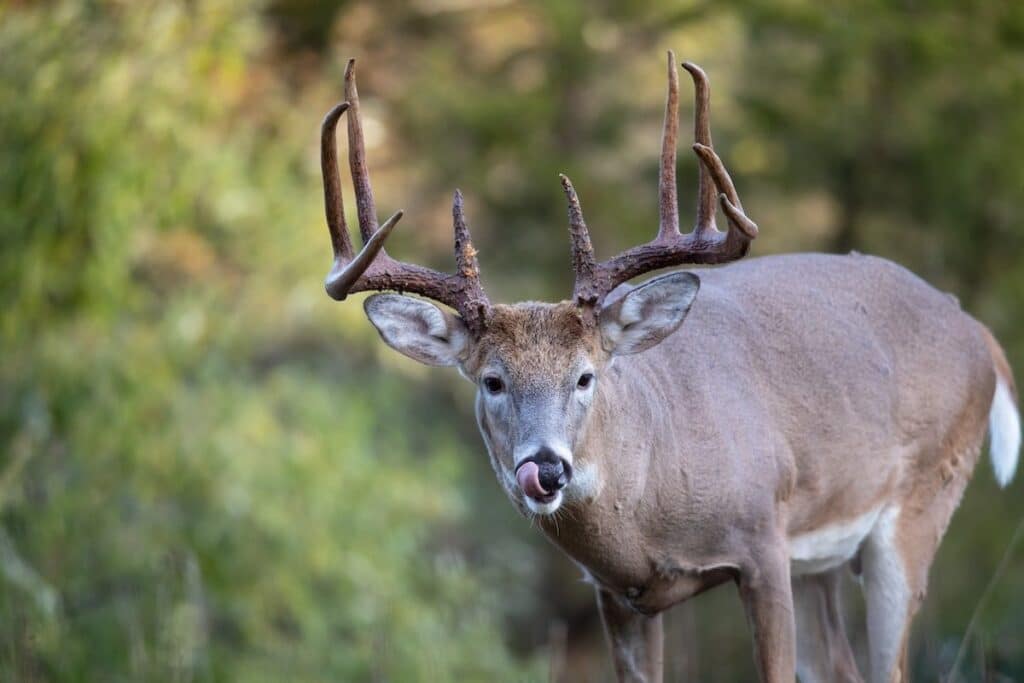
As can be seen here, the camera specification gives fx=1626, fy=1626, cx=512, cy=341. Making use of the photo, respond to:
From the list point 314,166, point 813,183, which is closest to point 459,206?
point 314,166

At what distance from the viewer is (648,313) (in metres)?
5.37

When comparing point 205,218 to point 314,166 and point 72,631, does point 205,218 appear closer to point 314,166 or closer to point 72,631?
point 314,166

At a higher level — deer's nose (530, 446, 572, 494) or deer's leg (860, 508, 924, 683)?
deer's nose (530, 446, 572, 494)

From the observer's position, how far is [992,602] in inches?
479

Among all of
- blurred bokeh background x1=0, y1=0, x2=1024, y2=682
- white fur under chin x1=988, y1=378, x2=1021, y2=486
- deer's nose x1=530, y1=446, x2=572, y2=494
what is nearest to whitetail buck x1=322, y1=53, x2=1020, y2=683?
deer's nose x1=530, y1=446, x2=572, y2=494

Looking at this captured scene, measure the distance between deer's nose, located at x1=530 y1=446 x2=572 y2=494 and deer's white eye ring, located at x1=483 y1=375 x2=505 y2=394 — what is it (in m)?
0.37

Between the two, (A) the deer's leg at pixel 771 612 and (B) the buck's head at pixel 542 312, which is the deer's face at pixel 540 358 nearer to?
(B) the buck's head at pixel 542 312

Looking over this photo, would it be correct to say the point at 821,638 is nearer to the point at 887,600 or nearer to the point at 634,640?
the point at 887,600

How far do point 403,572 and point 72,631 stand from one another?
281 cm

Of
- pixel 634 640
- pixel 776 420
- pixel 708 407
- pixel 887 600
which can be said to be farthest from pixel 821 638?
pixel 708 407

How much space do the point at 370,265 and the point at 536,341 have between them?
615 mm

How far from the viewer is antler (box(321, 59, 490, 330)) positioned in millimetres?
5191

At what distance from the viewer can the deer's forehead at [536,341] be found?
202 inches

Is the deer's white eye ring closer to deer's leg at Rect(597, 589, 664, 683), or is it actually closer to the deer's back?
the deer's back
